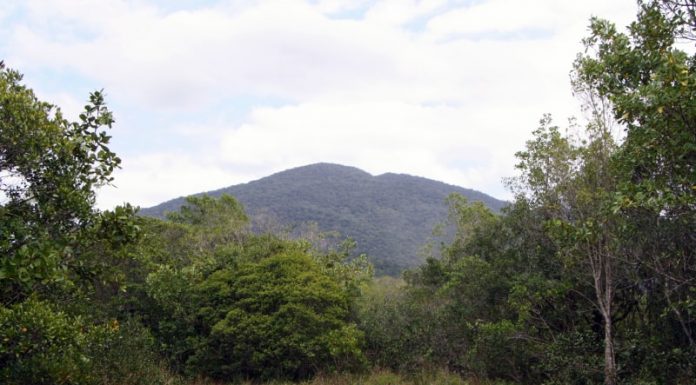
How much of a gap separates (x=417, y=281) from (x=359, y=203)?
205 feet

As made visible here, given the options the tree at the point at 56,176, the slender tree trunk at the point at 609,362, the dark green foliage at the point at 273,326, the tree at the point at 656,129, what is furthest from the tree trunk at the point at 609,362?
the tree at the point at 56,176

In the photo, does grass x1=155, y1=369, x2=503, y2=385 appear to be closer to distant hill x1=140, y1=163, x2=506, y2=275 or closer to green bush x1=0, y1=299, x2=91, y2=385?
green bush x1=0, y1=299, x2=91, y2=385

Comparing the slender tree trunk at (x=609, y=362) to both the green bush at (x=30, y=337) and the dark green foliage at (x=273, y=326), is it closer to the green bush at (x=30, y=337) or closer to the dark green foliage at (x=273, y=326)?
the dark green foliage at (x=273, y=326)

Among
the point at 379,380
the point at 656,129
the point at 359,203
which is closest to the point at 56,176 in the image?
the point at 656,129

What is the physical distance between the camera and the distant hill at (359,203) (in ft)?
206

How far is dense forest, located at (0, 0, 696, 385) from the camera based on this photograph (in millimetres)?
5473

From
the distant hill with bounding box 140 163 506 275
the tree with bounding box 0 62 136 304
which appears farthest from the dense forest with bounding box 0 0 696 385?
the distant hill with bounding box 140 163 506 275

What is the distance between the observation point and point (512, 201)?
12.2 m

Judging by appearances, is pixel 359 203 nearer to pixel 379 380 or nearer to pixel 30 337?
pixel 379 380

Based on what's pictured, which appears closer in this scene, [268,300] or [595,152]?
[595,152]

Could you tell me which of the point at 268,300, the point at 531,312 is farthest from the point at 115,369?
the point at 531,312

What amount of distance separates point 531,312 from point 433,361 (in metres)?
2.56

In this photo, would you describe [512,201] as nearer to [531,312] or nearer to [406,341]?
[531,312]

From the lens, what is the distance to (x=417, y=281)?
53.9 ft
